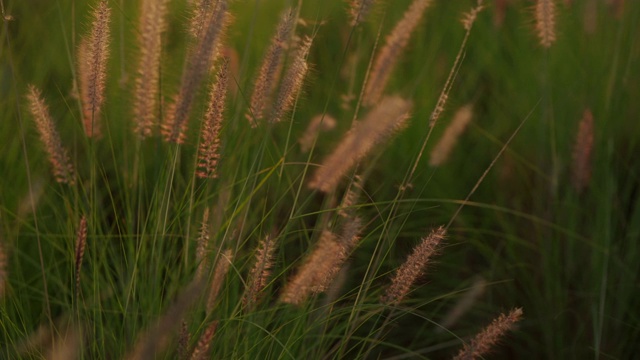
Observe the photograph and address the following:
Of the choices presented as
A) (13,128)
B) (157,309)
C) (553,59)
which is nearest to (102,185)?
(13,128)

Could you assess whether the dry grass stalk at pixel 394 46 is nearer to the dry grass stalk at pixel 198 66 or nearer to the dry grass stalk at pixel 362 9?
the dry grass stalk at pixel 362 9

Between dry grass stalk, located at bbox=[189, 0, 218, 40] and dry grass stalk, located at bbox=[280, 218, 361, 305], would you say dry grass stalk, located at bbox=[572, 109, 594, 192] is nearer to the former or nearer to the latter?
dry grass stalk, located at bbox=[280, 218, 361, 305]

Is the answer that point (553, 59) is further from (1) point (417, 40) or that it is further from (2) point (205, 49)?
(2) point (205, 49)

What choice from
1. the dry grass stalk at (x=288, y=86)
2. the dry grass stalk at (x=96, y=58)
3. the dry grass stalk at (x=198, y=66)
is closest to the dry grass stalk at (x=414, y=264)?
the dry grass stalk at (x=288, y=86)

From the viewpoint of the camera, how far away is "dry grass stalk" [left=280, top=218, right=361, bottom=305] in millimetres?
1660

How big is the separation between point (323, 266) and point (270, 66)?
1.21 feet

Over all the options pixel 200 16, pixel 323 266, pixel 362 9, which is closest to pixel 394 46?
pixel 362 9

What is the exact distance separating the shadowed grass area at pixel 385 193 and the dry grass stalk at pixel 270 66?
0.13m

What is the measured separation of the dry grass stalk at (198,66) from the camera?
5.16 feet

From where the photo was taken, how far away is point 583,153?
86.6 inches

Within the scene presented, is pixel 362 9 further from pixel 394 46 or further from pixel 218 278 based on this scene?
pixel 218 278

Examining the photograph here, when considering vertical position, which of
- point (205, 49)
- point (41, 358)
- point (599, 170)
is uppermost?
point (205, 49)

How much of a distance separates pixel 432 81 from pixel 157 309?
1.30 meters

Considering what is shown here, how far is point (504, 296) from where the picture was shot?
247 cm
